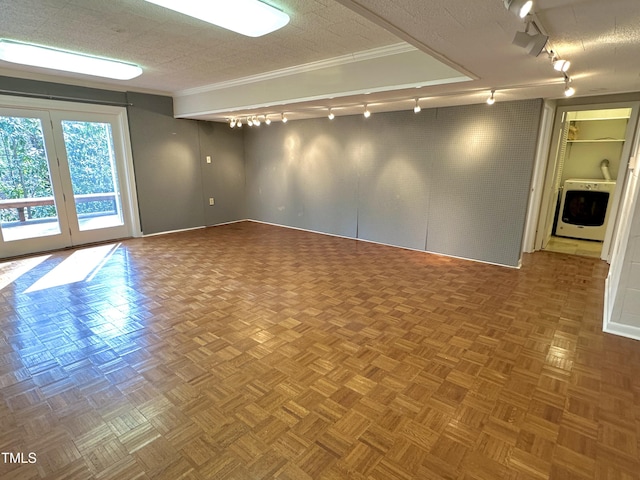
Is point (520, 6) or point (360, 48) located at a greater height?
point (360, 48)

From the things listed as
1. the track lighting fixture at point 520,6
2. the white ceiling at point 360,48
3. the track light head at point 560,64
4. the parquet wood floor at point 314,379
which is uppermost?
the white ceiling at point 360,48

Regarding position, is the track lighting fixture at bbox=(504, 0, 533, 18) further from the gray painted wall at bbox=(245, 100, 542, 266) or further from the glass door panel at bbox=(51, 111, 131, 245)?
the glass door panel at bbox=(51, 111, 131, 245)

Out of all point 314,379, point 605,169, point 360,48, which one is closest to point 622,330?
point 314,379

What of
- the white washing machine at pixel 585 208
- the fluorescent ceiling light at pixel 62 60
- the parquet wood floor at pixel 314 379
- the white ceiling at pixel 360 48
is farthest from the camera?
the white washing machine at pixel 585 208

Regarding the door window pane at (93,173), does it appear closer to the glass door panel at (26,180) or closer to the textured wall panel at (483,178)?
the glass door panel at (26,180)

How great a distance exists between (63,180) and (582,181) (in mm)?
8578

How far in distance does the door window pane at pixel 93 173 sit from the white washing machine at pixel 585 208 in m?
8.03

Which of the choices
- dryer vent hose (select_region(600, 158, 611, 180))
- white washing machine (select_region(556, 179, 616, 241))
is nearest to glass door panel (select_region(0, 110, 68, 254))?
white washing machine (select_region(556, 179, 616, 241))

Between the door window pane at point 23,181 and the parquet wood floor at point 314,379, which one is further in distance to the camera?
the door window pane at point 23,181

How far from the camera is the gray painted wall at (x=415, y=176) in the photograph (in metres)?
4.46

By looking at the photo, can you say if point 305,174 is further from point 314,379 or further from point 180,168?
point 314,379

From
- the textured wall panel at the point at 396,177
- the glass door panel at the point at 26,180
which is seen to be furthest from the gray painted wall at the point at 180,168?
the textured wall panel at the point at 396,177

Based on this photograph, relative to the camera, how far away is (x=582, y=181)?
583 centimetres

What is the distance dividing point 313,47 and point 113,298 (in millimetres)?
3269
